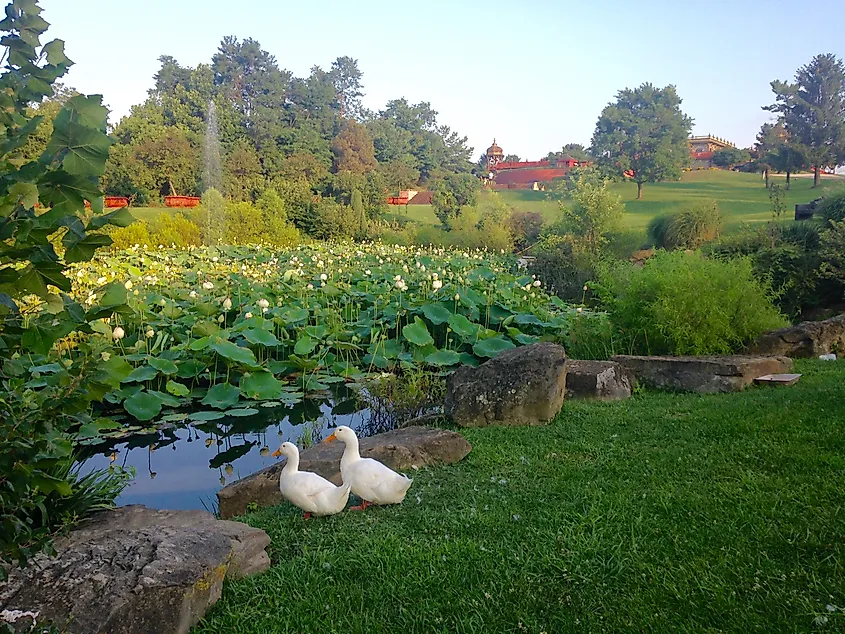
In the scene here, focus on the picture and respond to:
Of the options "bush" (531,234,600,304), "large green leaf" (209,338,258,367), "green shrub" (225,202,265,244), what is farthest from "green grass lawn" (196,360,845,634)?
"green shrub" (225,202,265,244)

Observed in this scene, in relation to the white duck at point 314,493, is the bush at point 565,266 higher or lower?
lower

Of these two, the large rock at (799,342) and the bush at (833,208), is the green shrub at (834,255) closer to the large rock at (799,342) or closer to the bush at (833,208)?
the bush at (833,208)

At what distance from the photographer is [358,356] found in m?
8.20

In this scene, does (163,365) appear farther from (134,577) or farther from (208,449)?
→ (134,577)

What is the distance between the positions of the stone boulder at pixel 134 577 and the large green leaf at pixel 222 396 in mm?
3324

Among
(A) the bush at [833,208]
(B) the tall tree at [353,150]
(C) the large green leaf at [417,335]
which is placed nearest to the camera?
(C) the large green leaf at [417,335]

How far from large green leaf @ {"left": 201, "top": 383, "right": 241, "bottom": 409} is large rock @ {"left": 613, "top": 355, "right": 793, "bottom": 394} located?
12.3 ft

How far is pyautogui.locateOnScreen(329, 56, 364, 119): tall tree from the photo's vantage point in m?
49.8

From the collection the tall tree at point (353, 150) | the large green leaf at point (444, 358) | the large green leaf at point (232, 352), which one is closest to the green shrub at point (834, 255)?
the large green leaf at point (444, 358)

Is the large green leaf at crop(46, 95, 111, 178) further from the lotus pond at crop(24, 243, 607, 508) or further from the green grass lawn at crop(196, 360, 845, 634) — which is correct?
the lotus pond at crop(24, 243, 607, 508)

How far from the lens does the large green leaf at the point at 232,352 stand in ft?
20.4

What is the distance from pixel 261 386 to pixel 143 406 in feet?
3.64

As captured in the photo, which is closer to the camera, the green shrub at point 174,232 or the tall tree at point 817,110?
the green shrub at point 174,232

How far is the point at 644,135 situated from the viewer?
4703 centimetres
